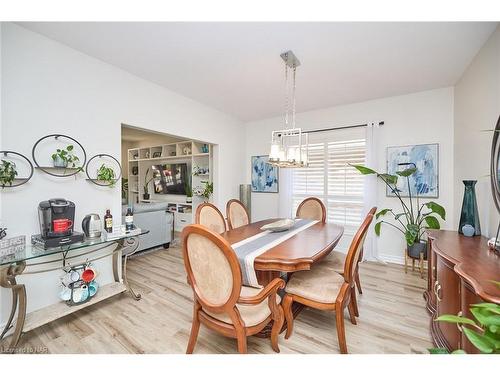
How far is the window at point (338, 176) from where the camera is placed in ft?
11.5

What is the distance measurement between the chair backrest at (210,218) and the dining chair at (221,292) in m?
1.01

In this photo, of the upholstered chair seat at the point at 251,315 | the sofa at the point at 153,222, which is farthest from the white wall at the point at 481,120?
the sofa at the point at 153,222

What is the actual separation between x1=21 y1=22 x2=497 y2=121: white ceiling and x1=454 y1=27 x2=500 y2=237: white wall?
0.50 ft

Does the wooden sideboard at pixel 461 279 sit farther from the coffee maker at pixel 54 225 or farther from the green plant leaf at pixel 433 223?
the coffee maker at pixel 54 225

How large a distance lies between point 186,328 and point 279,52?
2685 mm

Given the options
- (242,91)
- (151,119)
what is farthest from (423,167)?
(151,119)

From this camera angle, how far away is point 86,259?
2.21m

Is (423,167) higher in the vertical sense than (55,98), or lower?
lower

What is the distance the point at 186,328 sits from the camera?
1.83 m

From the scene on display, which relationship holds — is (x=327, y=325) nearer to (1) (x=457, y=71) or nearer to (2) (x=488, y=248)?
(2) (x=488, y=248)

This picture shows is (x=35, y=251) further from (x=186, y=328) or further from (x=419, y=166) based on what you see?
(x=419, y=166)

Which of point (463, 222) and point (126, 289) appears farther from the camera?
point (126, 289)

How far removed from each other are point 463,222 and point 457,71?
5.85ft

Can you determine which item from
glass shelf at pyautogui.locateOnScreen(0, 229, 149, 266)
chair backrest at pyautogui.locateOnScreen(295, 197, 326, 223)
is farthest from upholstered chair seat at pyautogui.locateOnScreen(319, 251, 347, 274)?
glass shelf at pyautogui.locateOnScreen(0, 229, 149, 266)
